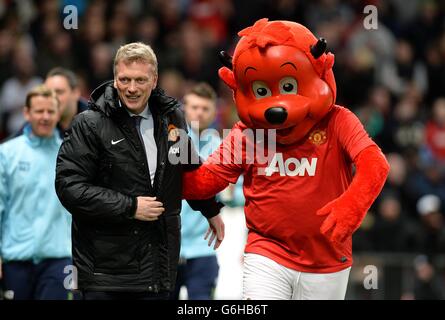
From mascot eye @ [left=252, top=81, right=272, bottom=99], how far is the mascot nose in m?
0.17

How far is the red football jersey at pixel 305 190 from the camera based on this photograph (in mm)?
6797

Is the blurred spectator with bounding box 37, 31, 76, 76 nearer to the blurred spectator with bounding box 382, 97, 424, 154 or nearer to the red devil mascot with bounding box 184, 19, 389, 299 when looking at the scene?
the blurred spectator with bounding box 382, 97, 424, 154

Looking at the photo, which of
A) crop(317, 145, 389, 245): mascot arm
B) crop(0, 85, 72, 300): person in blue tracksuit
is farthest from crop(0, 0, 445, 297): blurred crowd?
crop(317, 145, 389, 245): mascot arm

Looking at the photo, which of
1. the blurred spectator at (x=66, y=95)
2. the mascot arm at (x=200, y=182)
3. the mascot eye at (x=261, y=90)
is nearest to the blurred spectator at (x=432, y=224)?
the blurred spectator at (x=66, y=95)

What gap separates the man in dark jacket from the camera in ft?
21.5

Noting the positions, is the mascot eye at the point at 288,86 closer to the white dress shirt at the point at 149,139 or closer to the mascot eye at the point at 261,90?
the mascot eye at the point at 261,90

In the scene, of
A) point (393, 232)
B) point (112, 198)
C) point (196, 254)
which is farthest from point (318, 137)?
point (393, 232)

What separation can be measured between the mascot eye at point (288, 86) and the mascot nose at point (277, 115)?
16 centimetres

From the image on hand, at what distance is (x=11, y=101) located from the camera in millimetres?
12555

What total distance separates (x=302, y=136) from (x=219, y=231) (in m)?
0.90

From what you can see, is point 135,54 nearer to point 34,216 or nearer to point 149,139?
point 149,139

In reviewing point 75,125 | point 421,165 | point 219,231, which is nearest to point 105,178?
point 75,125

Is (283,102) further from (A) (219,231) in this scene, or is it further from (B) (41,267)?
(B) (41,267)

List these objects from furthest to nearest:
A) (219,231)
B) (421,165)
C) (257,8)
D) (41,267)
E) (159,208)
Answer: (257,8)
(421,165)
(41,267)
(219,231)
(159,208)
